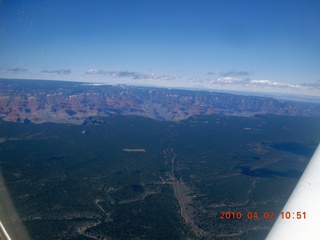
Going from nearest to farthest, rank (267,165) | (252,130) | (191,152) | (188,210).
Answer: (188,210)
(267,165)
(191,152)
(252,130)

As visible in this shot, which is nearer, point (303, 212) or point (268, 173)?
point (303, 212)

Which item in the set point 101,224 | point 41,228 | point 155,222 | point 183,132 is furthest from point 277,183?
point 183,132

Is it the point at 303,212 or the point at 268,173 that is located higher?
the point at 303,212

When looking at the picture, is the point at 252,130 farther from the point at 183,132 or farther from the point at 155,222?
the point at 155,222

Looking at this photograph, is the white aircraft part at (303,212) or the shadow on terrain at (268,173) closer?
the white aircraft part at (303,212)

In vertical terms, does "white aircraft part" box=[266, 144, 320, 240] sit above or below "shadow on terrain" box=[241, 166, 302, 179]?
above

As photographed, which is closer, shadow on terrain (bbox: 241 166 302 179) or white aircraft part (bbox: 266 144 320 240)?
white aircraft part (bbox: 266 144 320 240)

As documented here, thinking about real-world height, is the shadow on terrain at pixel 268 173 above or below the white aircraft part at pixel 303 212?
below

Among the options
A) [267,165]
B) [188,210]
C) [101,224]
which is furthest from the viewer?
[267,165]
